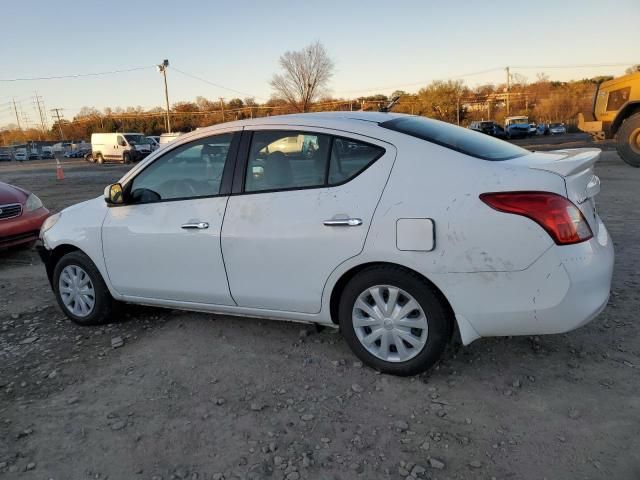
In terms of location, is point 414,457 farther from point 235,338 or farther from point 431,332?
point 235,338

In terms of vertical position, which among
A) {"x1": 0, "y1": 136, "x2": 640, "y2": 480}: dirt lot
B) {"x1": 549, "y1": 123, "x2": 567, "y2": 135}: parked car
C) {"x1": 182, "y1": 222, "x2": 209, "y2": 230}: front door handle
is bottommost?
{"x1": 549, "y1": 123, "x2": 567, "y2": 135}: parked car

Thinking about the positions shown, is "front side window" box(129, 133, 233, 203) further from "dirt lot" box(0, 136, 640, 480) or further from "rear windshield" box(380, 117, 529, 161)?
"rear windshield" box(380, 117, 529, 161)

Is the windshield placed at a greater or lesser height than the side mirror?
greater

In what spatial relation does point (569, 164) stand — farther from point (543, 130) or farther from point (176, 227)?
point (543, 130)

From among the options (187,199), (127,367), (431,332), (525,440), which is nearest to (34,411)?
(127,367)

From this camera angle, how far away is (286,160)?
3.37 metres

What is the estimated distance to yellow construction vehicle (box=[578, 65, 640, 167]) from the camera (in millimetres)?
12562

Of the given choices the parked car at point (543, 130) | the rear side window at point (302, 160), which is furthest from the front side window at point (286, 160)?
the parked car at point (543, 130)

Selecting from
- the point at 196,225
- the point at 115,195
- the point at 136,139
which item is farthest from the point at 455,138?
the point at 136,139

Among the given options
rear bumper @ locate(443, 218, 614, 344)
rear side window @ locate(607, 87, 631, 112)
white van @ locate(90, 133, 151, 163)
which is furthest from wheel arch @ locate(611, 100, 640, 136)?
white van @ locate(90, 133, 151, 163)

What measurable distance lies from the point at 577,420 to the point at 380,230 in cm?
143

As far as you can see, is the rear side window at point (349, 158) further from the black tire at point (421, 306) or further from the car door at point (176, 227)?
the car door at point (176, 227)

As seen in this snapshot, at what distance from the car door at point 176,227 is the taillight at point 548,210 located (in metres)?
1.84

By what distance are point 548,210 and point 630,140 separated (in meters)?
12.4
